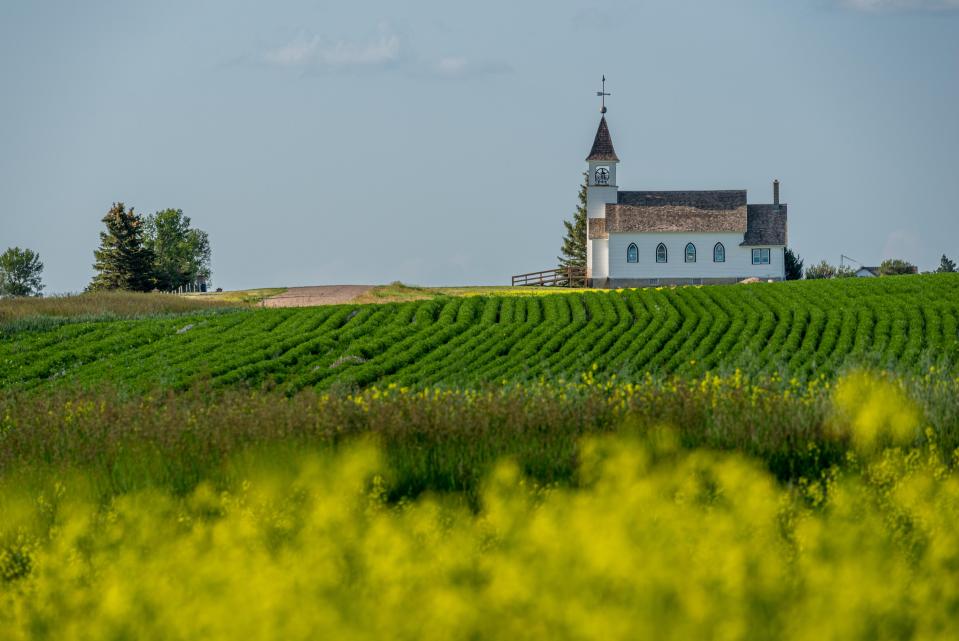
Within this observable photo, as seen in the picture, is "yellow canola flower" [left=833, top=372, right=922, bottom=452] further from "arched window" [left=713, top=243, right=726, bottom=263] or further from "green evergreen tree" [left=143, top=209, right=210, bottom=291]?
"green evergreen tree" [left=143, top=209, right=210, bottom=291]

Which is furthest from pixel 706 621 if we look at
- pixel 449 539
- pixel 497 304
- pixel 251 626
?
pixel 497 304

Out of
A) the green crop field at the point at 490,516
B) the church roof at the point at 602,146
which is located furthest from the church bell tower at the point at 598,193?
the green crop field at the point at 490,516

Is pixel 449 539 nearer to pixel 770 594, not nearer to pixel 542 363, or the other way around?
pixel 770 594

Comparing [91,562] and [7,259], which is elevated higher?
[7,259]

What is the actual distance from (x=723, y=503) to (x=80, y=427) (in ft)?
24.4

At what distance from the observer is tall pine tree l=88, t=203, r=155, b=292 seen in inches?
2982

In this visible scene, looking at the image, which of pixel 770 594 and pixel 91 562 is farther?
pixel 91 562

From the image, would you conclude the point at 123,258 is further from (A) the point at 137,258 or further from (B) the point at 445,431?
(B) the point at 445,431

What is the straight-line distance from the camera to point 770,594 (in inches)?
260

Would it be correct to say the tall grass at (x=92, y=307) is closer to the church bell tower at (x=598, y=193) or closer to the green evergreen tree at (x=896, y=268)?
the church bell tower at (x=598, y=193)

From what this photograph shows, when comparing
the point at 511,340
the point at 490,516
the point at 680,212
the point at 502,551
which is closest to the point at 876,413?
the point at 490,516

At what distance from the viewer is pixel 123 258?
249 feet

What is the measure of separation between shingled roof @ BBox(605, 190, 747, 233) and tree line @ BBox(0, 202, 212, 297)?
2887 centimetres

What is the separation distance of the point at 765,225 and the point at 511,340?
45809 mm
